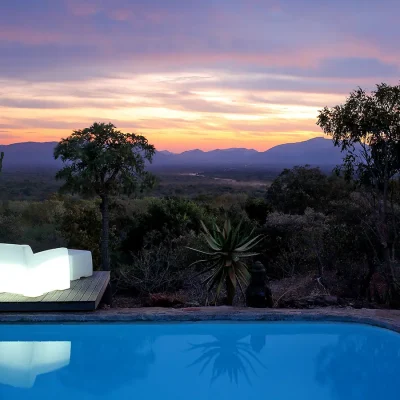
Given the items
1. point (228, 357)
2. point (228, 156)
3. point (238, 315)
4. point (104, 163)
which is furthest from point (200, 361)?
point (228, 156)

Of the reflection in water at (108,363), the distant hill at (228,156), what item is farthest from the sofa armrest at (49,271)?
the distant hill at (228,156)

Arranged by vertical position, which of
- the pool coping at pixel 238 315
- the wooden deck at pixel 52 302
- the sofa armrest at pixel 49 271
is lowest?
the pool coping at pixel 238 315

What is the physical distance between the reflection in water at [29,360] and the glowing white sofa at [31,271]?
74 cm

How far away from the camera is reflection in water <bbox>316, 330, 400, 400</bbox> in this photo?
19.5ft

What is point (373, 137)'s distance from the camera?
954cm

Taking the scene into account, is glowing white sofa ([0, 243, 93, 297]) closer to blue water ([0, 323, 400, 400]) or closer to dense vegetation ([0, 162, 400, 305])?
blue water ([0, 323, 400, 400])

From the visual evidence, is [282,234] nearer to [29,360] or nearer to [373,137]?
[373,137]

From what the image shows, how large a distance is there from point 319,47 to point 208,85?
6605 millimetres

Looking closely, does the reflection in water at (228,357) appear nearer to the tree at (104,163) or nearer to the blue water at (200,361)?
the blue water at (200,361)

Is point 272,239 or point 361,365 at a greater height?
point 272,239

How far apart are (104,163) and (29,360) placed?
7927mm

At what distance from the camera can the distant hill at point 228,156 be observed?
3059 inches

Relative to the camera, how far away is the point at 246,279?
8.27 meters

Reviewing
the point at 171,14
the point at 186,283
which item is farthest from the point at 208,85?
the point at 186,283
